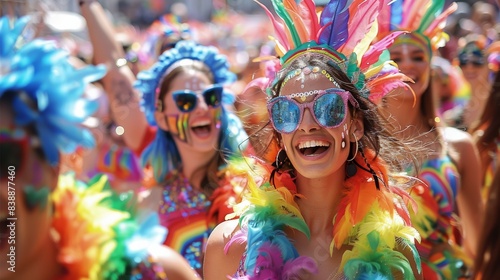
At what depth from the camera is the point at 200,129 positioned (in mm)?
4297

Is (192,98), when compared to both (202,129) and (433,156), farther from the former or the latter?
(433,156)

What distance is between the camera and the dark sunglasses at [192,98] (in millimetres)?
4230

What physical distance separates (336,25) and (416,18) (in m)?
1.38

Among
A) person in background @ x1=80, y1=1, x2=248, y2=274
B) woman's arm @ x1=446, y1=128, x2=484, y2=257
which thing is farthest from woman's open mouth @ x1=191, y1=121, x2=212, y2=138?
woman's arm @ x1=446, y1=128, x2=484, y2=257

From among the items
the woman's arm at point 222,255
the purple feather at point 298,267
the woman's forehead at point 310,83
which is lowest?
the woman's arm at point 222,255

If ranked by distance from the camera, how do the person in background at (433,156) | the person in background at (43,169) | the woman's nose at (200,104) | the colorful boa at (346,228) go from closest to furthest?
the person in background at (43,169)
the colorful boa at (346,228)
the person in background at (433,156)
the woman's nose at (200,104)

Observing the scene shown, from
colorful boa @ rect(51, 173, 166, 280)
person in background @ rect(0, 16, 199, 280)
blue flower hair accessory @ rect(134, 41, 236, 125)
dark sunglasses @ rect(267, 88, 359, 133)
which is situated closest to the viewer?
person in background @ rect(0, 16, 199, 280)

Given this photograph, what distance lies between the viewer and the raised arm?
4.99 metres

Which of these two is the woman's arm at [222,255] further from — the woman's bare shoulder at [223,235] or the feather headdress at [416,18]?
the feather headdress at [416,18]

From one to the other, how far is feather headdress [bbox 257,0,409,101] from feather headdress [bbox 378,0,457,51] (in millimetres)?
1093

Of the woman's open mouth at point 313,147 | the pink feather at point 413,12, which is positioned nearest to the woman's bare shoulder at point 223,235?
the woman's open mouth at point 313,147

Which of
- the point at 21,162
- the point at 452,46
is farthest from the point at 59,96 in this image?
the point at 452,46

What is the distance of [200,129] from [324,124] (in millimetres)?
1745

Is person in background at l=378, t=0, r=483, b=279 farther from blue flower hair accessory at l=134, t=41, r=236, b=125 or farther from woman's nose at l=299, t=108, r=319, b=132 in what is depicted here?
woman's nose at l=299, t=108, r=319, b=132
